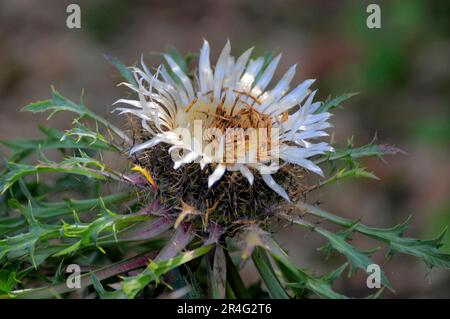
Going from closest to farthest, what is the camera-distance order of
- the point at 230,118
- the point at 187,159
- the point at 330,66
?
the point at 187,159, the point at 230,118, the point at 330,66

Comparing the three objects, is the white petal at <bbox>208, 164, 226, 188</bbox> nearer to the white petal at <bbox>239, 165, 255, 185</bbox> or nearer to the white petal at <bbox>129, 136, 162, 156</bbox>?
the white petal at <bbox>239, 165, 255, 185</bbox>

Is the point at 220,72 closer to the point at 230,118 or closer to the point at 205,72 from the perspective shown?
the point at 205,72

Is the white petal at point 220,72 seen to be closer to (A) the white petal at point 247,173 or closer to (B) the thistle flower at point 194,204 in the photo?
(B) the thistle flower at point 194,204

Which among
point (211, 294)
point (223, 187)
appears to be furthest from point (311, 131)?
point (211, 294)

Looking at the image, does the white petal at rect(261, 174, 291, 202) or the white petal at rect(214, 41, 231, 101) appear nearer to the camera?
the white petal at rect(261, 174, 291, 202)

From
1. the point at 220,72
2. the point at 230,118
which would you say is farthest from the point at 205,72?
the point at 230,118

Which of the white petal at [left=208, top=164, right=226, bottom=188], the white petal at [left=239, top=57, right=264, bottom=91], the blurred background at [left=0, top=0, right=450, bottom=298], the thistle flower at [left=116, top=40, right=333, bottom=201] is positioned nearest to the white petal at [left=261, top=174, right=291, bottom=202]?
the thistle flower at [left=116, top=40, right=333, bottom=201]
